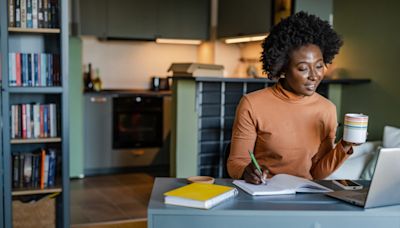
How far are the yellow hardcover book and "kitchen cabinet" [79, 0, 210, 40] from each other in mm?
4041

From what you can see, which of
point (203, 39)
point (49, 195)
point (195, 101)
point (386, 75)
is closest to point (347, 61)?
point (386, 75)

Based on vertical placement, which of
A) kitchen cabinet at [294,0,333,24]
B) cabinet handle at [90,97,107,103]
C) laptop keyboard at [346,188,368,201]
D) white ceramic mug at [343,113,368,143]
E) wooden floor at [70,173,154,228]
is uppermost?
kitchen cabinet at [294,0,333,24]

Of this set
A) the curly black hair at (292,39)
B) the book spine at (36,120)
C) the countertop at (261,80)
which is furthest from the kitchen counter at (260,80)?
the curly black hair at (292,39)

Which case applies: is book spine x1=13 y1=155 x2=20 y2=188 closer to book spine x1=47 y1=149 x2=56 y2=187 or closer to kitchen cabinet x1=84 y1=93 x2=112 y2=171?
book spine x1=47 y1=149 x2=56 y2=187

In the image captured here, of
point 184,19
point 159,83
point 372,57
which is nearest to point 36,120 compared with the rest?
point 372,57

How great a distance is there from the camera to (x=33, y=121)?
2932 mm

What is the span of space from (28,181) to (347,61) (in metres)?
2.66

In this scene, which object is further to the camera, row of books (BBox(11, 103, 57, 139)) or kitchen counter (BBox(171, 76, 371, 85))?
kitchen counter (BBox(171, 76, 371, 85))

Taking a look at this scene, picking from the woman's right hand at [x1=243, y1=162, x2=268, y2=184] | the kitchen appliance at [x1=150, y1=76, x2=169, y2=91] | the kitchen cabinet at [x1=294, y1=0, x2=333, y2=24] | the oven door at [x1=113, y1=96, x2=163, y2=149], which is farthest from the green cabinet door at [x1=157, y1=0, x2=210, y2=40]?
the woman's right hand at [x1=243, y1=162, x2=268, y2=184]

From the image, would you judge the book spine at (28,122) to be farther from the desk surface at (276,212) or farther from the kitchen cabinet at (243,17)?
the kitchen cabinet at (243,17)

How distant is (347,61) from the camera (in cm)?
390

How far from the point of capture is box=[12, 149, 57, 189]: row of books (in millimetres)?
2943

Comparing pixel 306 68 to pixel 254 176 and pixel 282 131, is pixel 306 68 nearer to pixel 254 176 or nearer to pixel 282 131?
pixel 282 131

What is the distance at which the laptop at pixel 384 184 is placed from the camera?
4.17 ft
